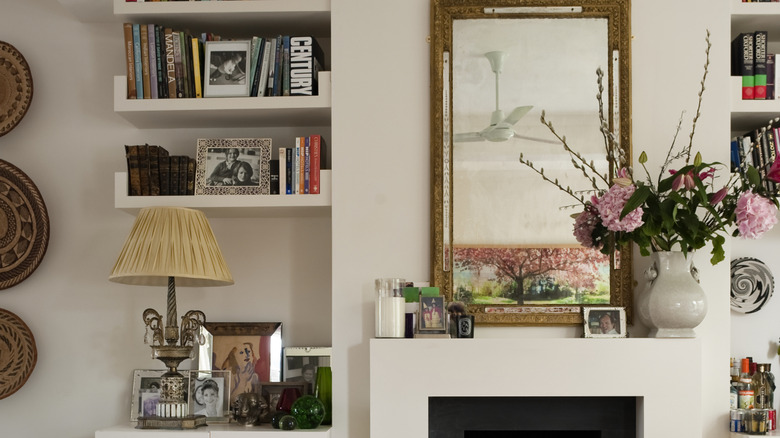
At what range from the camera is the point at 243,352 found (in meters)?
3.55

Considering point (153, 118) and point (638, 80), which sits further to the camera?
point (153, 118)

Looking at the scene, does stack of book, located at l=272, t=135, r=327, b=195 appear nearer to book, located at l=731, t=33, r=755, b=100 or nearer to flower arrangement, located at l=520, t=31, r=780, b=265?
flower arrangement, located at l=520, t=31, r=780, b=265

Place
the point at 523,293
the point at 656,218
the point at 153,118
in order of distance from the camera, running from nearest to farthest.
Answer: the point at 656,218, the point at 523,293, the point at 153,118

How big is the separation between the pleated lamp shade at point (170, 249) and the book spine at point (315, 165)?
423 millimetres

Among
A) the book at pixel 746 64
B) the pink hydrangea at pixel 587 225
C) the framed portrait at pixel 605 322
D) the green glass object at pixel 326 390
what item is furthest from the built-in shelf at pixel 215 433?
the book at pixel 746 64

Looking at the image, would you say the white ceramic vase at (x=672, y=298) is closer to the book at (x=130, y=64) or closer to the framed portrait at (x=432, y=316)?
the framed portrait at (x=432, y=316)

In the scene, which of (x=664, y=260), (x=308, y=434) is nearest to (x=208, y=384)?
(x=308, y=434)

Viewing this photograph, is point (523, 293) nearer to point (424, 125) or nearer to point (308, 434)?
point (424, 125)

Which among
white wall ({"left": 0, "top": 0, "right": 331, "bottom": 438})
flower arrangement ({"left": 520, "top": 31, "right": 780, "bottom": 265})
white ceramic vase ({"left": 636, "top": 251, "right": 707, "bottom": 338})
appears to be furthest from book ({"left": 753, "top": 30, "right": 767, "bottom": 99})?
white wall ({"left": 0, "top": 0, "right": 331, "bottom": 438})

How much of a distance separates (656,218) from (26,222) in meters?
2.43

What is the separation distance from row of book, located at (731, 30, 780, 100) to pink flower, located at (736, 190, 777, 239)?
2.02 feet

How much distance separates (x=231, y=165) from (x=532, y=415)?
143cm

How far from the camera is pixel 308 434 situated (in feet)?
10.2

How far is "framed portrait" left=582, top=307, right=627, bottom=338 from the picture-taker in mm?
3156
